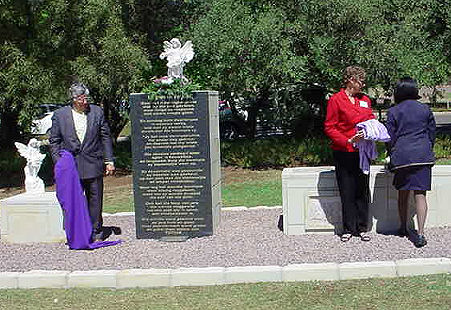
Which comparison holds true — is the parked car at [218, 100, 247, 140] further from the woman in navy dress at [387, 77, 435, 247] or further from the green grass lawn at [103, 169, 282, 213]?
the woman in navy dress at [387, 77, 435, 247]

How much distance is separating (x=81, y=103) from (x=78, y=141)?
1.52 ft

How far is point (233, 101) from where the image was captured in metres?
20.2

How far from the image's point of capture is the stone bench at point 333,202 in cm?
829

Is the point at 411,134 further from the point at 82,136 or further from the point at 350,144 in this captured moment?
the point at 82,136

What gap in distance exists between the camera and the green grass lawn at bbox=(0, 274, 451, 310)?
5887 mm

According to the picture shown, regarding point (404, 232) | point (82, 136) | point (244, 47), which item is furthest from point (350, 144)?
point (244, 47)

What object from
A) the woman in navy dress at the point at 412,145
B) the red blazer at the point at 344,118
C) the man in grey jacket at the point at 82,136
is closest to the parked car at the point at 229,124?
the man in grey jacket at the point at 82,136

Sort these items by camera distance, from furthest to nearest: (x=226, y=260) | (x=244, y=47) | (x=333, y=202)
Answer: (x=244, y=47), (x=333, y=202), (x=226, y=260)

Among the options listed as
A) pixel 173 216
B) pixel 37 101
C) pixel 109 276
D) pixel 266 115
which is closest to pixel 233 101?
pixel 266 115

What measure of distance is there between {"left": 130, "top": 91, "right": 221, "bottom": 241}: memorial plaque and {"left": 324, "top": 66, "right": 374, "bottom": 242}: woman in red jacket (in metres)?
1.59

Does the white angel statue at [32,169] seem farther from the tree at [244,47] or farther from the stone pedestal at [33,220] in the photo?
the tree at [244,47]

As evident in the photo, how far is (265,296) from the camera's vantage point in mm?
6223

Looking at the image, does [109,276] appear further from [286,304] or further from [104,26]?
[104,26]

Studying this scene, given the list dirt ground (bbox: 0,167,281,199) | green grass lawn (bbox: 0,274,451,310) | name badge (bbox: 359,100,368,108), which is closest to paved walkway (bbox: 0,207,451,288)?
green grass lawn (bbox: 0,274,451,310)
